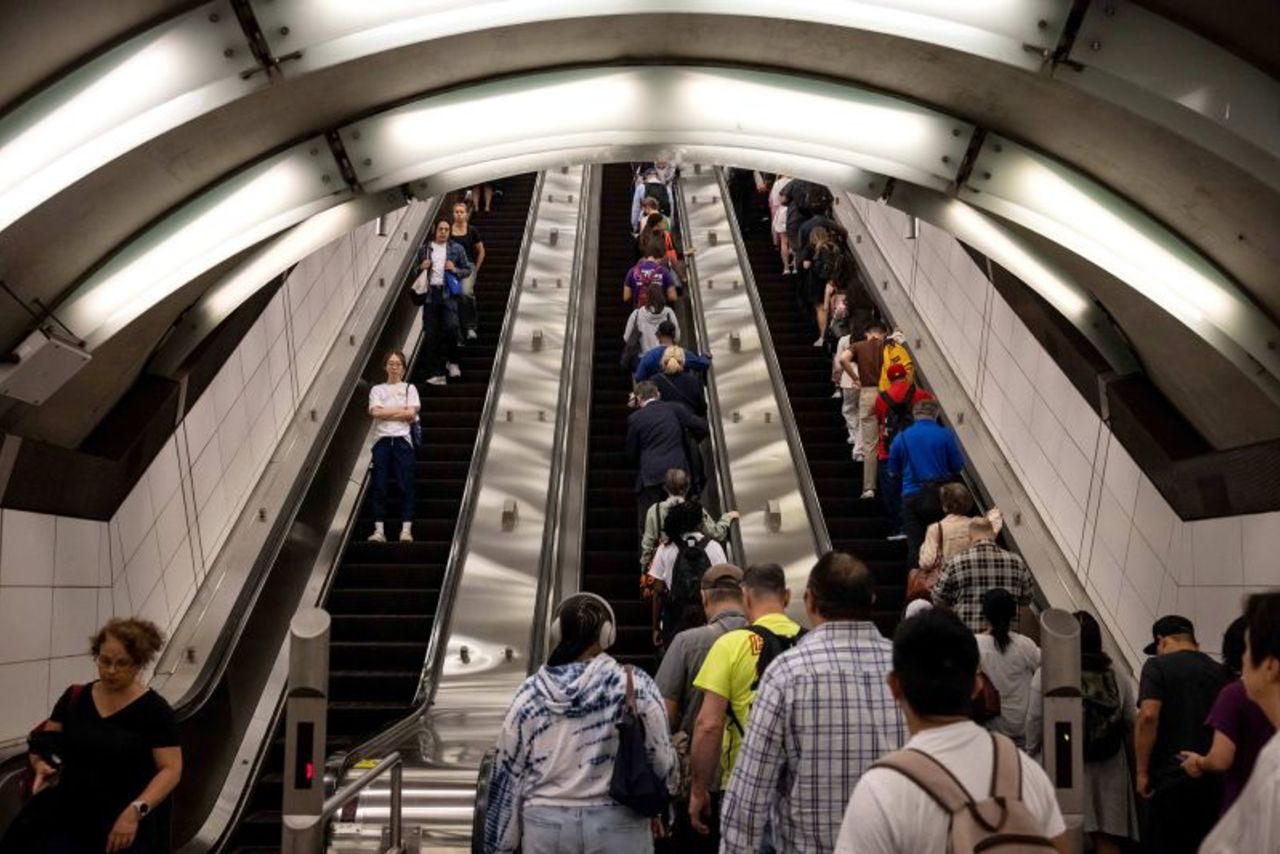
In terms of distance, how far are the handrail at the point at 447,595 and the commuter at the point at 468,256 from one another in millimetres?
316

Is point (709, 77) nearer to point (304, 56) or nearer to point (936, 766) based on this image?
point (304, 56)

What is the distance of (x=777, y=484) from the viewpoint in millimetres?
12609

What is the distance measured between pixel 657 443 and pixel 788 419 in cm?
188

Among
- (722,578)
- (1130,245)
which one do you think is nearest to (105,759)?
(722,578)

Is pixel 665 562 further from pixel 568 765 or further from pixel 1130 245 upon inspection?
pixel 568 765

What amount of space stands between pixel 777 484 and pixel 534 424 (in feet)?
8.25

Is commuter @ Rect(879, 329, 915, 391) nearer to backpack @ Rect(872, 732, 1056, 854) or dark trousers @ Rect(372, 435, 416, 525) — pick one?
dark trousers @ Rect(372, 435, 416, 525)

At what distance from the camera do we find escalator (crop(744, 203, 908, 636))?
38.8 feet

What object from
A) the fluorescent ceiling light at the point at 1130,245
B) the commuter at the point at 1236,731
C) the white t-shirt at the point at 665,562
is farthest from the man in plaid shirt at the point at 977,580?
the commuter at the point at 1236,731

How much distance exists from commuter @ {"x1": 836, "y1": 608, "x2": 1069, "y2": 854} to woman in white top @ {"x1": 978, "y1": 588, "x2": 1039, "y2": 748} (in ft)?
11.9

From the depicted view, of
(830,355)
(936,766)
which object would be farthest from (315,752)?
(830,355)

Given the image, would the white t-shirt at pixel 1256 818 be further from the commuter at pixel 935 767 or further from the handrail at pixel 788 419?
the handrail at pixel 788 419

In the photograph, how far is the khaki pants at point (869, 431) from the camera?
12.9 metres

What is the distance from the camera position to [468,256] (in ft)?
57.0
